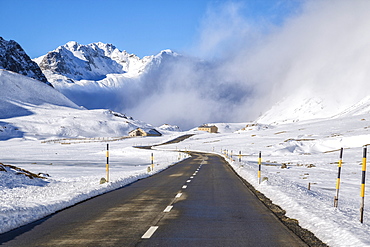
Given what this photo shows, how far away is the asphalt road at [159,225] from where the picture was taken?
Result: 7.83 m

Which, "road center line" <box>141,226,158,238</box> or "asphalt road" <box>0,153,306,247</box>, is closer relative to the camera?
"asphalt road" <box>0,153,306,247</box>

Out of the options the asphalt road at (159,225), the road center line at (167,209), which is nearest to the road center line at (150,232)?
the asphalt road at (159,225)

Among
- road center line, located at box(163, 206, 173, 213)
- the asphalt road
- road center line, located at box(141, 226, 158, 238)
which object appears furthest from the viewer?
road center line, located at box(163, 206, 173, 213)

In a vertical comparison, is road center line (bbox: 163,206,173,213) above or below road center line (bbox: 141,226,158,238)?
below

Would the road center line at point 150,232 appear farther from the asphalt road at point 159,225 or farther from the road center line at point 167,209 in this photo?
the road center line at point 167,209

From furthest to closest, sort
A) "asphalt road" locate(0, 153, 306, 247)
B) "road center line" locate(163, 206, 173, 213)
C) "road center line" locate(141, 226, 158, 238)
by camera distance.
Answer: "road center line" locate(163, 206, 173, 213), "road center line" locate(141, 226, 158, 238), "asphalt road" locate(0, 153, 306, 247)

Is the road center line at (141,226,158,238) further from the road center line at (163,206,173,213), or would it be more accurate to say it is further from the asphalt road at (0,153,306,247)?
the road center line at (163,206,173,213)

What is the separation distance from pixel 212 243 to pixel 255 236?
1207mm

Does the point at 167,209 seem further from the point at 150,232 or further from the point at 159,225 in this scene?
the point at 150,232

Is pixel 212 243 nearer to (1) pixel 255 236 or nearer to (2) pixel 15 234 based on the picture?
(1) pixel 255 236

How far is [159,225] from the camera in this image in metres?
9.38

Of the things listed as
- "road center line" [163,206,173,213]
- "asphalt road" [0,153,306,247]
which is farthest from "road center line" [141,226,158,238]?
"road center line" [163,206,173,213]

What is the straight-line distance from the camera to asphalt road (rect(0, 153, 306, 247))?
783 centimetres

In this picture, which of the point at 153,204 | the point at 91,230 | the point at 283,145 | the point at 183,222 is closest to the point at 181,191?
the point at 153,204
